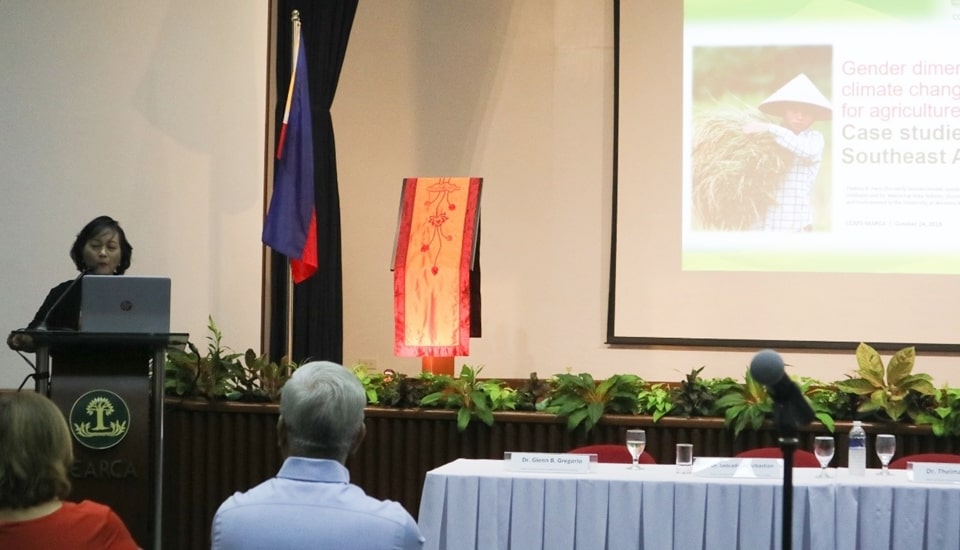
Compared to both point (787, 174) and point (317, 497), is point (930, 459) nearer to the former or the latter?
point (317, 497)

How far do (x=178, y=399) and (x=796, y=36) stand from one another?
14.4 ft

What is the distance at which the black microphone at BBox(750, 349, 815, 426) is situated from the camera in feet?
6.64

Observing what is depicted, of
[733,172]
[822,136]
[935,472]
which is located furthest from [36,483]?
[822,136]

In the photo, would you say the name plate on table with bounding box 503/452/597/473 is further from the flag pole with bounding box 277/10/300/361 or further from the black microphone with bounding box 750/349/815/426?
the flag pole with bounding box 277/10/300/361

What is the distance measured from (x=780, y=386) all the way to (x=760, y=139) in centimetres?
543

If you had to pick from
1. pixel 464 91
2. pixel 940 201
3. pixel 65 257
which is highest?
pixel 464 91

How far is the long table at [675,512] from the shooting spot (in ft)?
10.9

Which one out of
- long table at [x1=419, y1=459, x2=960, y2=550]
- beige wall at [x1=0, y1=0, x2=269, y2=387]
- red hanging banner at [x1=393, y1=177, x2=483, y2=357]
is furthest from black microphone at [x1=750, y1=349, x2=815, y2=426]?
beige wall at [x1=0, y1=0, x2=269, y2=387]

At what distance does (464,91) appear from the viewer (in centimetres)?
798

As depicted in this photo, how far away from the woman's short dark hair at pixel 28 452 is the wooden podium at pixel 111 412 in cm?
194

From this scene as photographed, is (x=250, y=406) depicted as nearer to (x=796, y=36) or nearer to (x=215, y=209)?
(x=215, y=209)

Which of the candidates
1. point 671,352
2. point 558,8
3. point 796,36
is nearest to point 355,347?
point 671,352

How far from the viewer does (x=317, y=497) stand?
1969 millimetres

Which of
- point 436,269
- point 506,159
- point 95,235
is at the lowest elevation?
point 436,269
